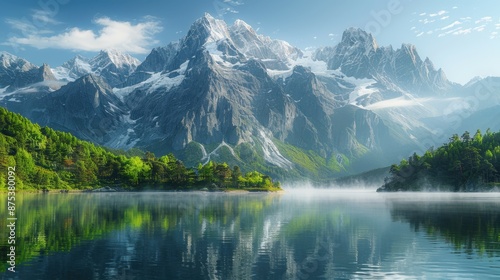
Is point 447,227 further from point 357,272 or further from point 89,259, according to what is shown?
point 89,259

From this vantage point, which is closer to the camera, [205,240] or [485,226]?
[205,240]

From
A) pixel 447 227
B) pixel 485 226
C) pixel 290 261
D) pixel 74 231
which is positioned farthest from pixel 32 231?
pixel 485 226

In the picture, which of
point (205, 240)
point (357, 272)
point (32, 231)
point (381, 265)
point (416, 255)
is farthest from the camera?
point (32, 231)

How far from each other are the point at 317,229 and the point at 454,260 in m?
26.5

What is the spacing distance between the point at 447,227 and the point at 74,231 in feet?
188

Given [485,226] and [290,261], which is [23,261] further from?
[485,226]

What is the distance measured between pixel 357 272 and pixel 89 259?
25.7 meters

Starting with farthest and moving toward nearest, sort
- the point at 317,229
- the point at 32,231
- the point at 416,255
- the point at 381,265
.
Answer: the point at 317,229, the point at 32,231, the point at 416,255, the point at 381,265

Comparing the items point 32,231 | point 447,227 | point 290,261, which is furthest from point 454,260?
point 32,231

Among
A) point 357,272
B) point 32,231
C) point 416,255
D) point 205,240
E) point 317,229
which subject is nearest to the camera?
point 357,272

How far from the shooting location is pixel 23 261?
42406 millimetres

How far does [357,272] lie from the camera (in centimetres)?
3988

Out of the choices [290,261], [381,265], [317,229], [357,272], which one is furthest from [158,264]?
[317,229]

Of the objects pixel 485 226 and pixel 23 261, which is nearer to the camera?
pixel 23 261
